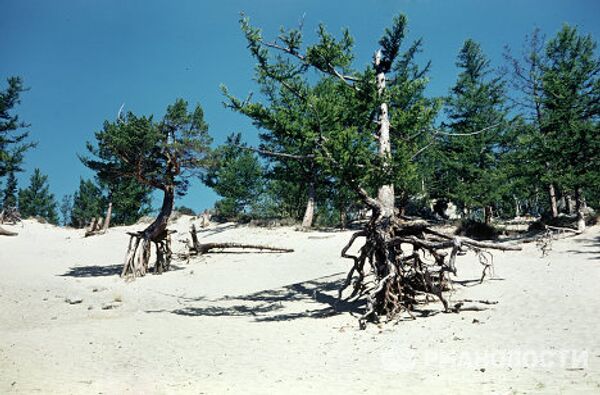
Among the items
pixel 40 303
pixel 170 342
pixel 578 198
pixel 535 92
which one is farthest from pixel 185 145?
pixel 535 92

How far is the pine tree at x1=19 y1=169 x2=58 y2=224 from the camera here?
6175 centimetres

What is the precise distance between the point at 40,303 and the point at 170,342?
283 inches

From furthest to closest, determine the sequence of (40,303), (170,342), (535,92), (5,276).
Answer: (535,92) < (5,276) < (40,303) < (170,342)

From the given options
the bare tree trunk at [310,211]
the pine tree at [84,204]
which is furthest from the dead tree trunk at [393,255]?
the pine tree at [84,204]

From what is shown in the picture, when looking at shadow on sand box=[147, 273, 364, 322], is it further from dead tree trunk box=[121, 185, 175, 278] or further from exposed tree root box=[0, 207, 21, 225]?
exposed tree root box=[0, 207, 21, 225]

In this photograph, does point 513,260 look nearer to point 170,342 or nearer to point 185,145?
point 170,342

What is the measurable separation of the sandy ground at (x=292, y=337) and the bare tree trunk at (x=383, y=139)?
2910mm

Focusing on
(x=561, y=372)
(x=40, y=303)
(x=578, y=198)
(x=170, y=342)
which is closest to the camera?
(x=561, y=372)

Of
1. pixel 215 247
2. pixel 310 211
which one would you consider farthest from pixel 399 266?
pixel 310 211

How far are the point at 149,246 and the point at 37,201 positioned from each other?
56936 mm

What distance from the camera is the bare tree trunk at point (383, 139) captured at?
10680 millimetres

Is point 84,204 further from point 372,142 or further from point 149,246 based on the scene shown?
point 372,142

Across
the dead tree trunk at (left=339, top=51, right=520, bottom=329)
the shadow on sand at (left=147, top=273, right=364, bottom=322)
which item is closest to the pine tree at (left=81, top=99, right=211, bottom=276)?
the shadow on sand at (left=147, top=273, right=364, bottom=322)

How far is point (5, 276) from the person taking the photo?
56.3ft
